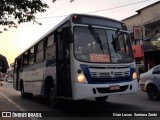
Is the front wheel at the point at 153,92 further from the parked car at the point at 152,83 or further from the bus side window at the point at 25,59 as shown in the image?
the bus side window at the point at 25,59

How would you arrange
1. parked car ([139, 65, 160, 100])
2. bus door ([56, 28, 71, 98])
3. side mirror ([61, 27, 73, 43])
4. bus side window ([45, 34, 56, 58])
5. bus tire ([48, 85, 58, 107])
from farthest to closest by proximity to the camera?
1. parked car ([139, 65, 160, 100])
2. bus side window ([45, 34, 56, 58])
3. bus tire ([48, 85, 58, 107])
4. bus door ([56, 28, 71, 98])
5. side mirror ([61, 27, 73, 43])

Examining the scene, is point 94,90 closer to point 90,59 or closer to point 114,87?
point 114,87

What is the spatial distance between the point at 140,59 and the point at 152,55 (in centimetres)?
171

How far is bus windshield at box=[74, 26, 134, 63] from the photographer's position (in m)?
9.38

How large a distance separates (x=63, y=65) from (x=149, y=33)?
72.8 feet

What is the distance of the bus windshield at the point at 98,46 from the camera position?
30.8 ft

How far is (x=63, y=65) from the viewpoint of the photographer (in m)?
9.95

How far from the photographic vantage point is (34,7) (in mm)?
12148

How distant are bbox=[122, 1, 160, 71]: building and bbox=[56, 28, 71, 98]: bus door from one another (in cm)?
1793

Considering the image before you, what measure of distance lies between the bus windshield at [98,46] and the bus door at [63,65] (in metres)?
0.42

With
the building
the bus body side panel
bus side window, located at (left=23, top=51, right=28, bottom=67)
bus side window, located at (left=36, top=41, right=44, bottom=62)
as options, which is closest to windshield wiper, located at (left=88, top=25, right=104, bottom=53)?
the bus body side panel

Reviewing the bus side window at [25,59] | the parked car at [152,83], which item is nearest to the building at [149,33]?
the bus side window at [25,59]

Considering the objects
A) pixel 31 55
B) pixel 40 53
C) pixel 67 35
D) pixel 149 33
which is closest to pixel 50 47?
pixel 40 53

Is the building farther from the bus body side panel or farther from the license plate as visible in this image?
the license plate
